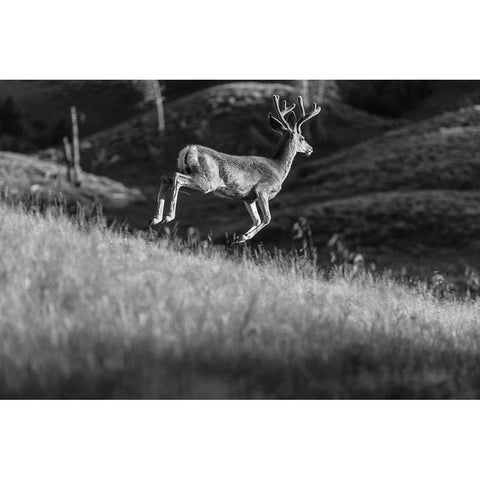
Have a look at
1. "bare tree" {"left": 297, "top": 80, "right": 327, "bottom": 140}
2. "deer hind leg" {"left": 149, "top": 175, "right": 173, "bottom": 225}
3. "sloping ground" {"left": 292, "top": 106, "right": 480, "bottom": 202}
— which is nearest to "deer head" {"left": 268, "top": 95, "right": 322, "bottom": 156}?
"deer hind leg" {"left": 149, "top": 175, "right": 173, "bottom": 225}

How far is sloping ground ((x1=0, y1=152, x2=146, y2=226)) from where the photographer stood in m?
35.8

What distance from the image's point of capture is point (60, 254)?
6.93 m

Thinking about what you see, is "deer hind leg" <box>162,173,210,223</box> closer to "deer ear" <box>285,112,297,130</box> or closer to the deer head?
the deer head

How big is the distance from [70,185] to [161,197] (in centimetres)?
3161

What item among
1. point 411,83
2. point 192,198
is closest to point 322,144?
point 411,83

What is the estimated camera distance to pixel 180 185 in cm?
818

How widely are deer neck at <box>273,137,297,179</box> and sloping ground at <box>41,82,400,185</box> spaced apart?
38.5 m

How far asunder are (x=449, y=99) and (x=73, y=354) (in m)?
61.3

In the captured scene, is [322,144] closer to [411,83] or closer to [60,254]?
[411,83]

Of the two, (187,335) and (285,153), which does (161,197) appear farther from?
(187,335)

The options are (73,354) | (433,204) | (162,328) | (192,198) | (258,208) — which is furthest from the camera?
(192,198)

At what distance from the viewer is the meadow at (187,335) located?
5.05 meters

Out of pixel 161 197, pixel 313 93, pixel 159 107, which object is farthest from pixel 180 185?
pixel 313 93

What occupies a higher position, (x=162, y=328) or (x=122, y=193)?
(x=162, y=328)
